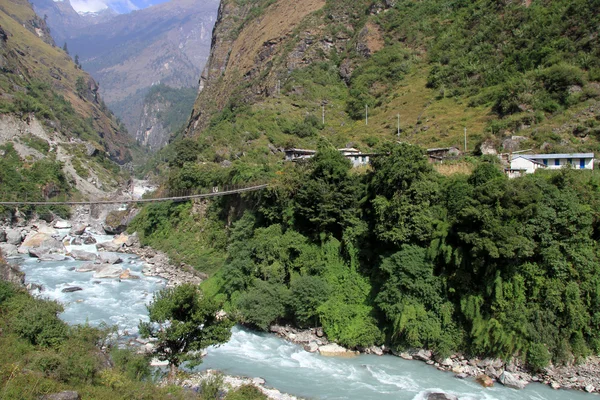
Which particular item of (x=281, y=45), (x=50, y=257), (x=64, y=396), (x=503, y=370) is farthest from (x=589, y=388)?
(x=281, y=45)

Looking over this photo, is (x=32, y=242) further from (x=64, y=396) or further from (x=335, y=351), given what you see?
(x=64, y=396)

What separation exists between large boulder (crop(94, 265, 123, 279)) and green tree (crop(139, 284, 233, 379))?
16.6 meters

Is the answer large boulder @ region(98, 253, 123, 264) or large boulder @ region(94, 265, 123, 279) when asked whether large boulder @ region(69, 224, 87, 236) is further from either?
large boulder @ region(94, 265, 123, 279)

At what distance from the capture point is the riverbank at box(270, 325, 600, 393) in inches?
560

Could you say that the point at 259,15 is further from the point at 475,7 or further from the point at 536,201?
the point at 536,201

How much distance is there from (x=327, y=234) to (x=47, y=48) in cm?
13901

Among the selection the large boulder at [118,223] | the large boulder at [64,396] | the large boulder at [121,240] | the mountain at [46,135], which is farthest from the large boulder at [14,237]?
the large boulder at [64,396]

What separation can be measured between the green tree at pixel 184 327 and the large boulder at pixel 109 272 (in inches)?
654

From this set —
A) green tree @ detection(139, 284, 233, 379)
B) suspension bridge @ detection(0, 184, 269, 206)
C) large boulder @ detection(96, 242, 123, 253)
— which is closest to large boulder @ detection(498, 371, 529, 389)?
green tree @ detection(139, 284, 233, 379)

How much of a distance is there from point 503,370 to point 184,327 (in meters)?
10.5

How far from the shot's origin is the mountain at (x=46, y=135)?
5426 cm

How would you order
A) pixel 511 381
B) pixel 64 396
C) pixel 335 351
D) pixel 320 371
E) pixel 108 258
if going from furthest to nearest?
pixel 108 258, pixel 335 351, pixel 320 371, pixel 511 381, pixel 64 396

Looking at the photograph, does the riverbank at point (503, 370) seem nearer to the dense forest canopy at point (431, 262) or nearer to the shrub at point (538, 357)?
the shrub at point (538, 357)

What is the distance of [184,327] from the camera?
488 inches
